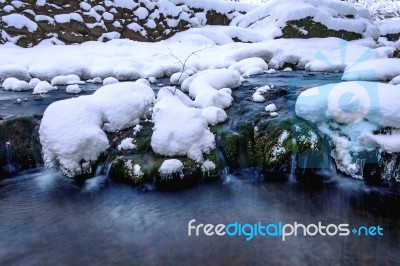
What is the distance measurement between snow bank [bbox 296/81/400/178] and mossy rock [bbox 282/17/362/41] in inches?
228

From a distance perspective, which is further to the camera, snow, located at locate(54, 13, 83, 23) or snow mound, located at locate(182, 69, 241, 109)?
snow, located at locate(54, 13, 83, 23)

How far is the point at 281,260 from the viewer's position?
2.44m

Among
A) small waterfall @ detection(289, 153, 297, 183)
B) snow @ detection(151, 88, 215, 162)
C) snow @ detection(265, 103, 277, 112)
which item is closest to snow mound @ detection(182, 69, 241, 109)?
snow @ detection(151, 88, 215, 162)

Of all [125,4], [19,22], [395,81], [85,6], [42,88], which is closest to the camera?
[395,81]

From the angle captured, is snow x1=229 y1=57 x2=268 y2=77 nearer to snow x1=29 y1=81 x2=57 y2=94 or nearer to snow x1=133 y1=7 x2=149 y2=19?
snow x1=29 y1=81 x2=57 y2=94

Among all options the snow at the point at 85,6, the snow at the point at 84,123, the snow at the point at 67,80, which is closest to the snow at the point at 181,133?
the snow at the point at 84,123

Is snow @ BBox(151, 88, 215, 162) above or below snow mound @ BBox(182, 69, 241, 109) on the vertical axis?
below

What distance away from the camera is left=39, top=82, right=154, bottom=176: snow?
3525 millimetres

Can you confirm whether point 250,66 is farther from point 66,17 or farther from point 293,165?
point 66,17

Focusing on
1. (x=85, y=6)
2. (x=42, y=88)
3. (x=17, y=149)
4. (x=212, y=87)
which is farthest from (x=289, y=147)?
(x=85, y=6)

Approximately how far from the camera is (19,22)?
7.76 m

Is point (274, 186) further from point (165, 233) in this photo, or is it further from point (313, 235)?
point (165, 233)

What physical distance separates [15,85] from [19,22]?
3258mm

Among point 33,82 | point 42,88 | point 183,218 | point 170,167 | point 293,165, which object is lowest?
point 183,218
